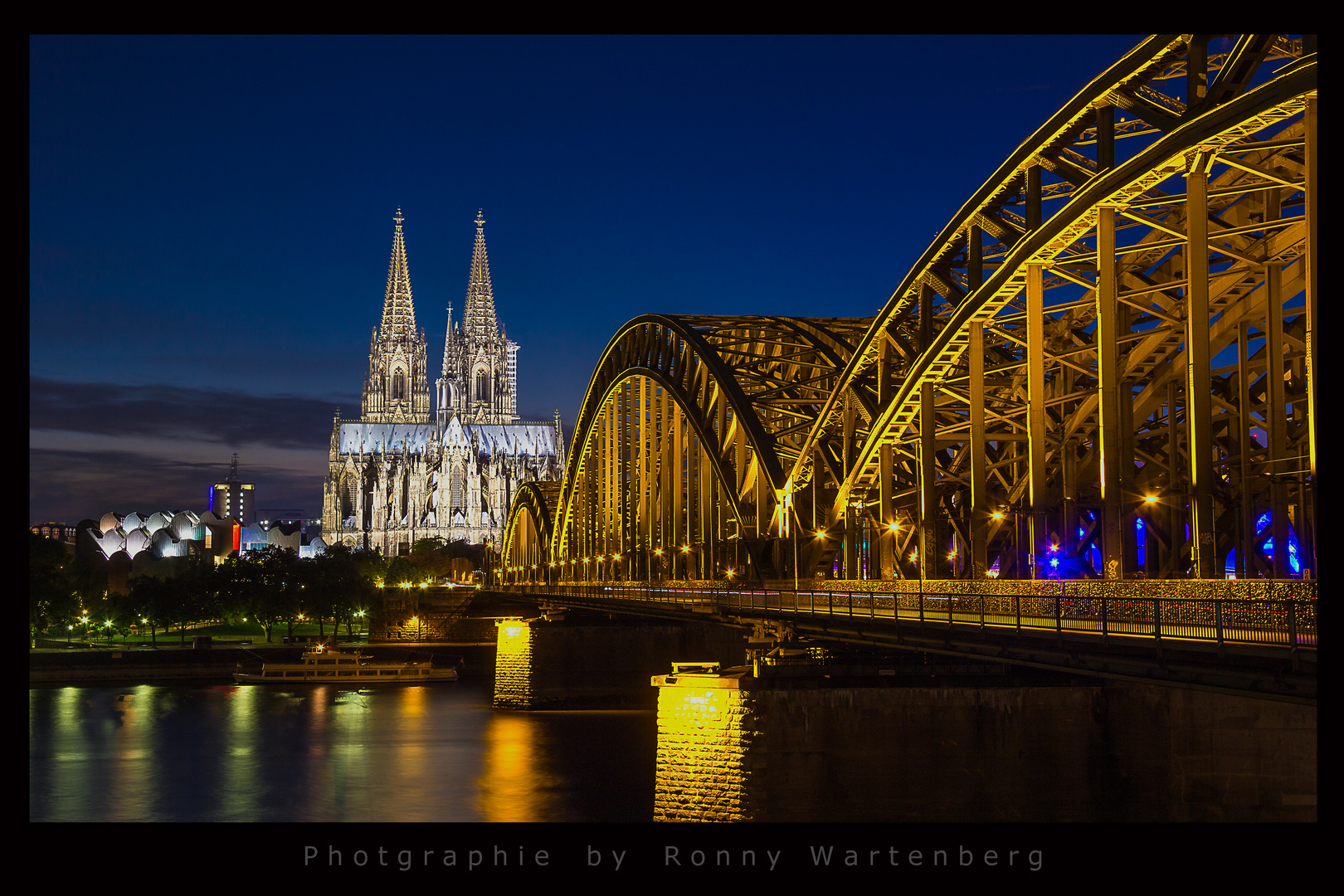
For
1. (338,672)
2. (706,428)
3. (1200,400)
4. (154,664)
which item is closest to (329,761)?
(706,428)

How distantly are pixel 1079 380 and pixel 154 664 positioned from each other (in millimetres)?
71645

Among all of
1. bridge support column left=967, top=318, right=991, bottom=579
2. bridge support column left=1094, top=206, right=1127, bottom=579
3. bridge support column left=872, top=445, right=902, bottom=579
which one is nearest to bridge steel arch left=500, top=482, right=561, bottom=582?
bridge support column left=872, top=445, right=902, bottom=579

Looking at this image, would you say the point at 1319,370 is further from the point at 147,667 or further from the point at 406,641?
the point at 406,641

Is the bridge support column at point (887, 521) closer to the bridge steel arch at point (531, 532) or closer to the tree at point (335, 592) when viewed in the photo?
the bridge steel arch at point (531, 532)

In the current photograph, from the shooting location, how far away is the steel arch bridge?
26.0 metres

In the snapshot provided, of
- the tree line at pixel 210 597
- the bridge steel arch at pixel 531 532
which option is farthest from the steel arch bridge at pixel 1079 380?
the tree line at pixel 210 597

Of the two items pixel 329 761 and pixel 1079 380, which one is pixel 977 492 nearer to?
pixel 1079 380

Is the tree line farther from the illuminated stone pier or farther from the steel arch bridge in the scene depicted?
the illuminated stone pier

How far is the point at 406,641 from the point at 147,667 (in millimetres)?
31947

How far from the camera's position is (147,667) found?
96.5 m

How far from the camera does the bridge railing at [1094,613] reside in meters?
18.1

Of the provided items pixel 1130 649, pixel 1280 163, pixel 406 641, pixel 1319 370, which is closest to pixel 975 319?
pixel 1280 163

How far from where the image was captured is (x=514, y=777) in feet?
180

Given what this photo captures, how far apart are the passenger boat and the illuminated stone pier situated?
68842 millimetres
